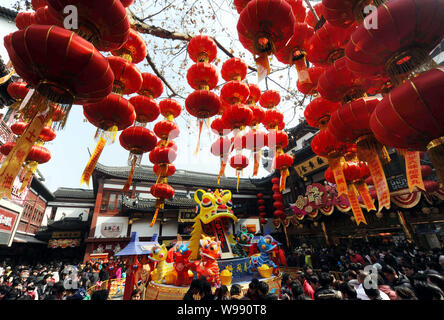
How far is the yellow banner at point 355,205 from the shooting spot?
3.05m

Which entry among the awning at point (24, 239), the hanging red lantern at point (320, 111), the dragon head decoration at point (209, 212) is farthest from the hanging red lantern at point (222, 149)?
the awning at point (24, 239)

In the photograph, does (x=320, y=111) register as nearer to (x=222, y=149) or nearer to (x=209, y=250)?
(x=222, y=149)

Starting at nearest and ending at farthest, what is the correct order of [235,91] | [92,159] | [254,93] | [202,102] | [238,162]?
[92,159] → [202,102] → [235,91] → [254,93] → [238,162]

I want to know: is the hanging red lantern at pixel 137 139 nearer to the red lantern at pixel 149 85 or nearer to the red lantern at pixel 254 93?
the red lantern at pixel 149 85

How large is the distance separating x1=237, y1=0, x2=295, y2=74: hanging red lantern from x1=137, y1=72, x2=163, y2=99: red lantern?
1.64 metres

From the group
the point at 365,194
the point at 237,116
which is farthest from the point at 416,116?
the point at 237,116

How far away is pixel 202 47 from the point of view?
330cm

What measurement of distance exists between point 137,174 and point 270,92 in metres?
16.1

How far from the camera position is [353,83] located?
2217mm

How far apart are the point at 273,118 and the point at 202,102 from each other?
1709mm

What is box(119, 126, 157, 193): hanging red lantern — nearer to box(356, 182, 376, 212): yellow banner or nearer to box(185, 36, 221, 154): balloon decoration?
box(185, 36, 221, 154): balloon decoration

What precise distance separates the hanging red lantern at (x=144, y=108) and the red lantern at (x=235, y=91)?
119cm
